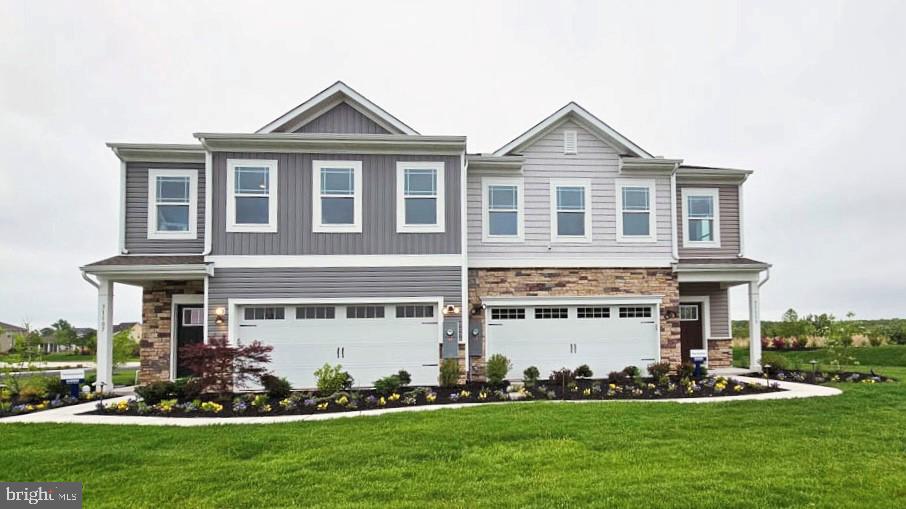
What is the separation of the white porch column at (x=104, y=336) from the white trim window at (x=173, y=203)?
1.65 meters

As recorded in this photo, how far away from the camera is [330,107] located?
13523mm

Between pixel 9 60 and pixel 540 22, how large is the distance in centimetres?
1314

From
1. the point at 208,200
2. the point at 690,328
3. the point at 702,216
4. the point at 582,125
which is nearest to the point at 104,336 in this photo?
the point at 208,200

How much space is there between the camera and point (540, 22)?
1616cm

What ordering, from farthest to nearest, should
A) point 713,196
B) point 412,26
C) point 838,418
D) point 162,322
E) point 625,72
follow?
point 625,72, point 412,26, point 713,196, point 162,322, point 838,418

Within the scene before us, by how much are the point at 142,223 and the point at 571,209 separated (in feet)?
33.8

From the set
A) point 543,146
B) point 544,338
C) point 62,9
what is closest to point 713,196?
point 543,146

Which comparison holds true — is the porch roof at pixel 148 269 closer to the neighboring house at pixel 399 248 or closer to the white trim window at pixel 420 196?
the neighboring house at pixel 399 248

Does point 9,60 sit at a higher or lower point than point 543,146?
higher

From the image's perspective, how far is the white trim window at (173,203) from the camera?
44.6 ft

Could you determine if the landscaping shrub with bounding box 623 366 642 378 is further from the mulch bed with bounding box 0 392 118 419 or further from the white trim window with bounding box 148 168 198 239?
the mulch bed with bounding box 0 392 118 419

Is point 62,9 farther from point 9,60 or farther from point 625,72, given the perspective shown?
point 625,72

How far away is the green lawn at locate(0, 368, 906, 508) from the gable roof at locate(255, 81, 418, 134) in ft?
23.4

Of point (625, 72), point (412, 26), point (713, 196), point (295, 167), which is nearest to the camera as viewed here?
point (295, 167)
